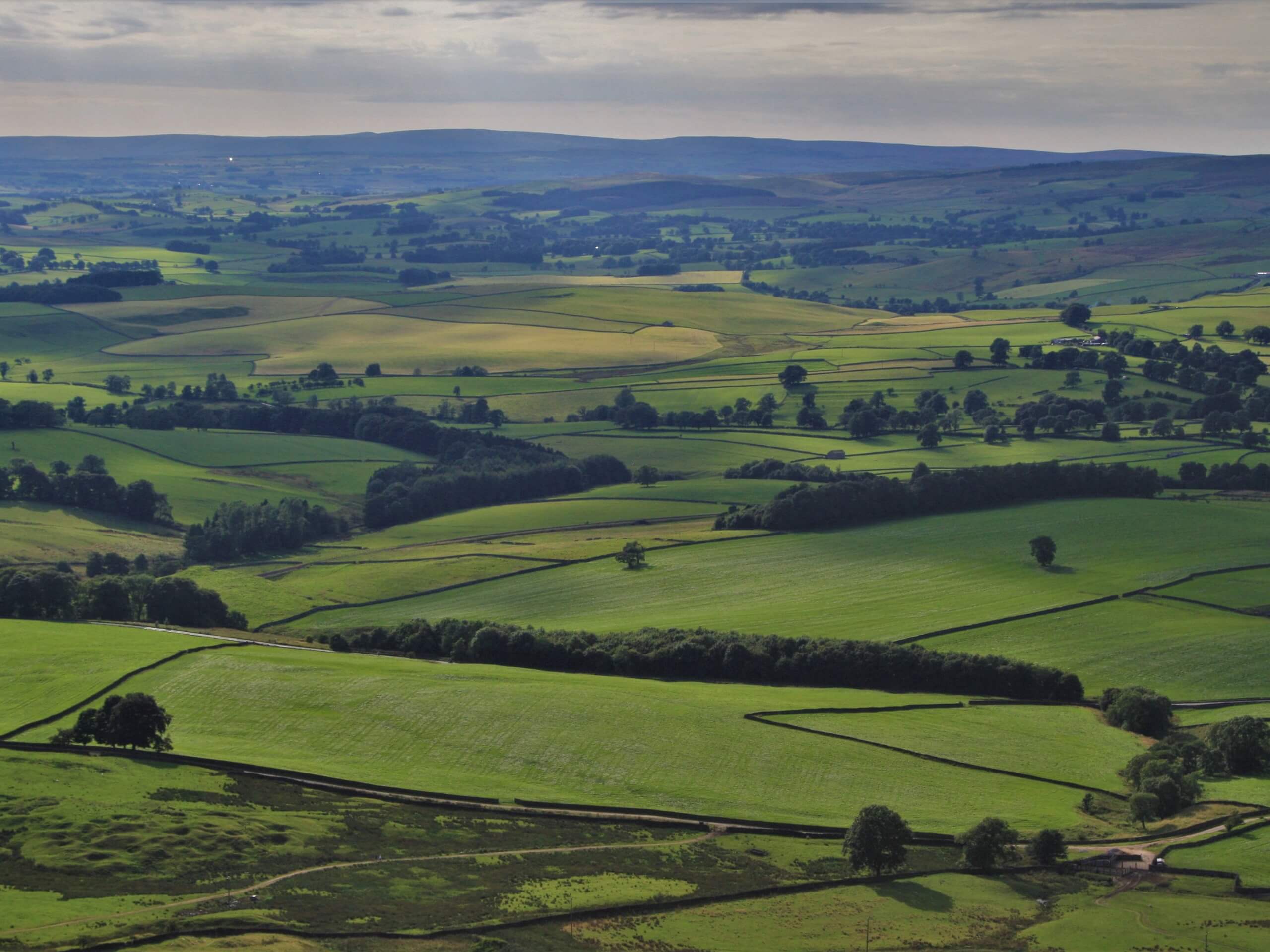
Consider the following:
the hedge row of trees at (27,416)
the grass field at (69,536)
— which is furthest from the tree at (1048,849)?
the hedge row of trees at (27,416)

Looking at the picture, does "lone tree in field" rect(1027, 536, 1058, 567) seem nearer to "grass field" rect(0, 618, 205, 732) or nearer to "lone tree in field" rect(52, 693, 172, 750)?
"grass field" rect(0, 618, 205, 732)

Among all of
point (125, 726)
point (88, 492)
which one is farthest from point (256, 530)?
point (125, 726)

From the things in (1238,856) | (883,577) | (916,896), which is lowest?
(916,896)

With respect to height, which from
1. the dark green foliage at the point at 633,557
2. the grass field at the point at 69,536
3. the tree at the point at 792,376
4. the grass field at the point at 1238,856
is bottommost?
the grass field at the point at 69,536

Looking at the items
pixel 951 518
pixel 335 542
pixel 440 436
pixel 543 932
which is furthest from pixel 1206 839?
pixel 440 436

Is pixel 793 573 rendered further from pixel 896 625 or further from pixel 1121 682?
pixel 1121 682

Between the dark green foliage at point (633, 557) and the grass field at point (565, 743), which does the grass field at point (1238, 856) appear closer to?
the grass field at point (565, 743)

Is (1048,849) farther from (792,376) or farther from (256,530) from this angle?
(792,376)

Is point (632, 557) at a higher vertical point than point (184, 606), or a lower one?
higher
